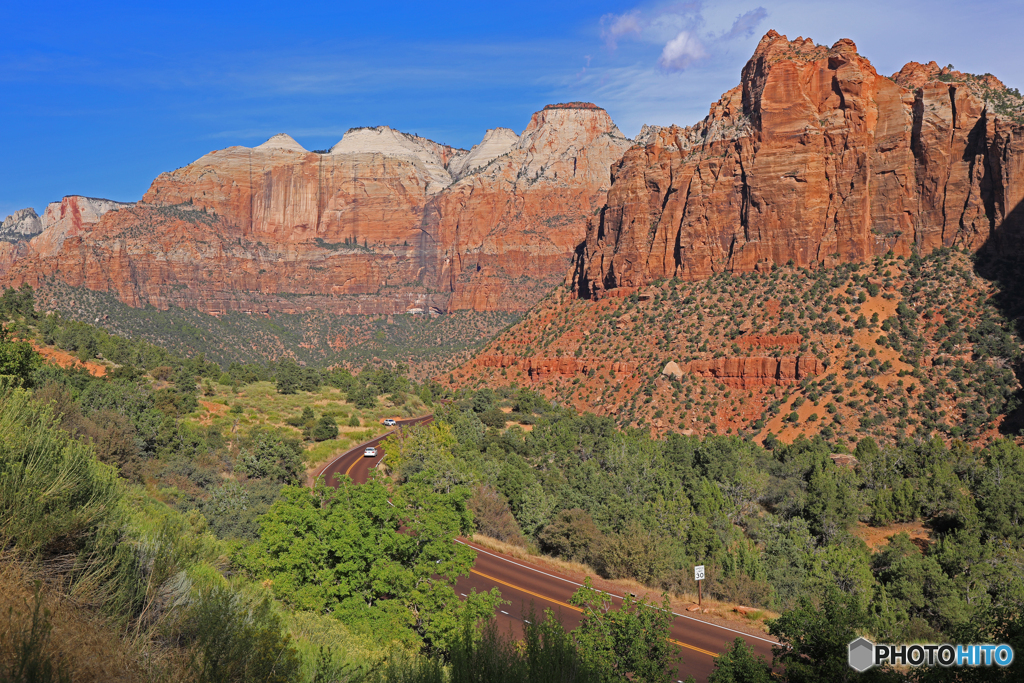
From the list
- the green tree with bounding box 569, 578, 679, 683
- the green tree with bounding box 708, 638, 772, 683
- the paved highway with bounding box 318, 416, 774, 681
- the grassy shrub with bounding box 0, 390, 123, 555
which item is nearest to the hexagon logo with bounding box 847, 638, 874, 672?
the green tree with bounding box 708, 638, 772, 683

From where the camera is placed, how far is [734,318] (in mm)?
71125

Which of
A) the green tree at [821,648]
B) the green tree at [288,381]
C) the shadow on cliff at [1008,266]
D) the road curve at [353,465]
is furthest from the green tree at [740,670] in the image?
the green tree at [288,381]

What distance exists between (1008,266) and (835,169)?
774 inches

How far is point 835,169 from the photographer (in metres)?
73.8

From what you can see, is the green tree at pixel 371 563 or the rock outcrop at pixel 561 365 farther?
the rock outcrop at pixel 561 365

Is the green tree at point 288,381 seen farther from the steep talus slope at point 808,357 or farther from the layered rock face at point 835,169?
the layered rock face at point 835,169

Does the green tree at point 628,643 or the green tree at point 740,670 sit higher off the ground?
the green tree at point 628,643

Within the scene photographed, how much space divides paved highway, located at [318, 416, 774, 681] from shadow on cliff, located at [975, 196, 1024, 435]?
49155 millimetres

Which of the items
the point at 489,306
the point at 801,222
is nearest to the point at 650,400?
the point at 801,222

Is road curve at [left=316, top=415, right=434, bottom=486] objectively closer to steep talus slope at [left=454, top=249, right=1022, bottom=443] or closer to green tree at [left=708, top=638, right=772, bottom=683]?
steep talus slope at [left=454, top=249, right=1022, bottom=443]

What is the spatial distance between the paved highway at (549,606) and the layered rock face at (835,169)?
59163 mm

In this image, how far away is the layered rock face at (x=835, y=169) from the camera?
68.1 meters

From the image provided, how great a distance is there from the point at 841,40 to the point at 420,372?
93.0 m

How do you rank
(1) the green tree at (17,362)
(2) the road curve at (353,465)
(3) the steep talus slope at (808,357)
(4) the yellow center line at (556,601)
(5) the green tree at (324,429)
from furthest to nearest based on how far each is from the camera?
(3) the steep talus slope at (808,357)
(5) the green tree at (324,429)
(2) the road curve at (353,465)
(1) the green tree at (17,362)
(4) the yellow center line at (556,601)
